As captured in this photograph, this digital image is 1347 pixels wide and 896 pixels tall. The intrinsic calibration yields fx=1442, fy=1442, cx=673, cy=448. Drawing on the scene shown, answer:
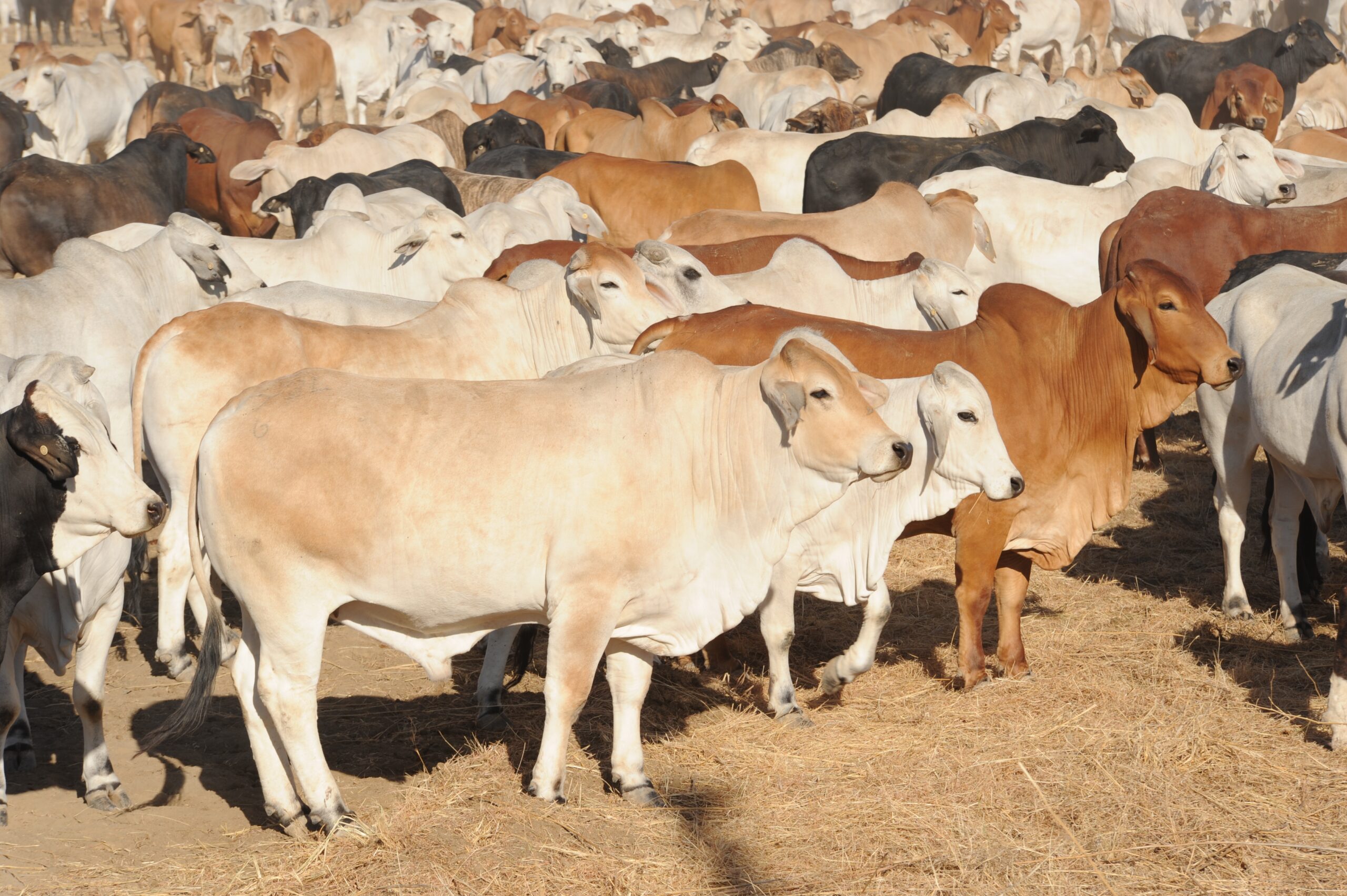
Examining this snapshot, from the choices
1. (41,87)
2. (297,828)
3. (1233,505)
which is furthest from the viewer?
(41,87)

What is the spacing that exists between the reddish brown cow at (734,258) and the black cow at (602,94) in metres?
14.0

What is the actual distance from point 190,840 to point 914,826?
8.40 ft

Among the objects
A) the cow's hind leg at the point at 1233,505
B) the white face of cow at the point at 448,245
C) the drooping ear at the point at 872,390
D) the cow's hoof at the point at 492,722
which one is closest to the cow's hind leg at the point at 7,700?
the cow's hoof at the point at 492,722

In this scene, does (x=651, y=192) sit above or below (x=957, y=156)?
below

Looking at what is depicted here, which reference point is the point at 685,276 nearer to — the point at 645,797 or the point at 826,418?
the point at 826,418

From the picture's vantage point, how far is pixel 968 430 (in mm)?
5828

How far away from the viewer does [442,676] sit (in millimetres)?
5012

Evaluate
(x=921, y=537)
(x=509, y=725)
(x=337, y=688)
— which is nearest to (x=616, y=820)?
(x=509, y=725)

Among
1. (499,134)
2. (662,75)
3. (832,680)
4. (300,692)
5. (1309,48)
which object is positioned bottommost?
(662,75)

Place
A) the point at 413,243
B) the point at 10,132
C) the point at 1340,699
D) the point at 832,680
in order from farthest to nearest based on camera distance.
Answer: the point at 10,132, the point at 413,243, the point at 832,680, the point at 1340,699

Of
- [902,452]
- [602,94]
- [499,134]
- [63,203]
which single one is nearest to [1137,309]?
[902,452]

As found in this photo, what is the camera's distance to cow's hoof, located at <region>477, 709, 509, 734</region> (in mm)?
6160

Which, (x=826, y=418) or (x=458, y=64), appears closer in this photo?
(x=826, y=418)

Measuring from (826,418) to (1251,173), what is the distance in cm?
877
